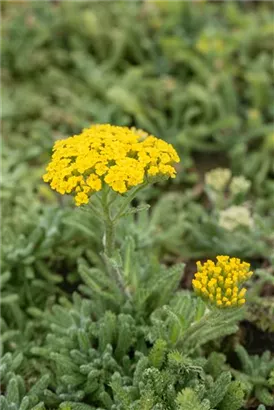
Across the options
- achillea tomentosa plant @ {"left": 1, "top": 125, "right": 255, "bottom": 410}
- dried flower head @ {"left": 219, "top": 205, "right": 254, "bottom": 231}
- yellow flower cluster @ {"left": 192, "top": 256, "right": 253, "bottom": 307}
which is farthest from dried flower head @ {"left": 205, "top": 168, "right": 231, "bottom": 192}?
yellow flower cluster @ {"left": 192, "top": 256, "right": 253, "bottom": 307}

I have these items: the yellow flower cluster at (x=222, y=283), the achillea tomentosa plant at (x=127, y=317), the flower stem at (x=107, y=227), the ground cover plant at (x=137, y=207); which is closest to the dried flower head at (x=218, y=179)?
the ground cover plant at (x=137, y=207)

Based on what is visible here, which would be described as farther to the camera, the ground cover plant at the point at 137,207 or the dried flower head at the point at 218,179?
the dried flower head at the point at 218,179

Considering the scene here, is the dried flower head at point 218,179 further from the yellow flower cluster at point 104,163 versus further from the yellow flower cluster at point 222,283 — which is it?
the yellow flower cluster at point 222,283

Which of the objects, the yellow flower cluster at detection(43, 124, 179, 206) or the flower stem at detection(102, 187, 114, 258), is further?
the flower stem at detection(102, 187, 114, 258)

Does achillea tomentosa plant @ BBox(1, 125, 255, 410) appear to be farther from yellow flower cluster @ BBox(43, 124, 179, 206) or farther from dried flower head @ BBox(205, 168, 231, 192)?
dried flower head @ BBox(205, 168, 231, 192)

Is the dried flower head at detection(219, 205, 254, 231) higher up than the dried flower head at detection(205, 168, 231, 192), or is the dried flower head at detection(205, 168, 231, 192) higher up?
the dried flower head at detection(205, 168, 231, 192)

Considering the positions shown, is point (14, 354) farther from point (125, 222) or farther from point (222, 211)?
point (222, 211)

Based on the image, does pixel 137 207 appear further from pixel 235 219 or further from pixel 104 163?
pixel 235 219
